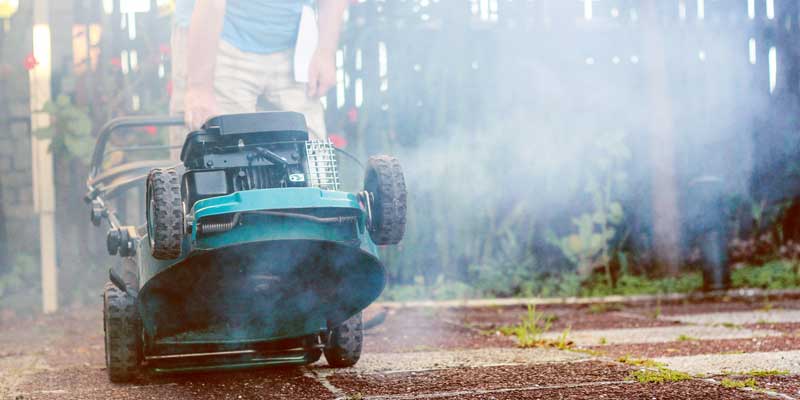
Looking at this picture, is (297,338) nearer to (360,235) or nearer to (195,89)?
(360,235)

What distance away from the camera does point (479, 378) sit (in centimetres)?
264

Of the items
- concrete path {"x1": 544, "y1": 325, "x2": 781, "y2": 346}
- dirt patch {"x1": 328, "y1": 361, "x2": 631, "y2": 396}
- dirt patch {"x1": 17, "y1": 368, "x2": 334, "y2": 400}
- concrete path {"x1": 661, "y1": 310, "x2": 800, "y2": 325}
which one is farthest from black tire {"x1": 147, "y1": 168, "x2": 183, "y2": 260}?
concrete path {"x1": 661, "y1": 310, "x2": 800, "y2": 325}

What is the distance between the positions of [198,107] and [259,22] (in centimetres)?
49

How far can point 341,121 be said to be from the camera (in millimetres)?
5324

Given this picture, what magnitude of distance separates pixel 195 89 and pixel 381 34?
2456 mm

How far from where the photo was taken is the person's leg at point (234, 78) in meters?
3.34

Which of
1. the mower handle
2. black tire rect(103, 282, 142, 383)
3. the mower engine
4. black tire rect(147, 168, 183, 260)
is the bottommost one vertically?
black tire rect(103, 282, 142, 383)

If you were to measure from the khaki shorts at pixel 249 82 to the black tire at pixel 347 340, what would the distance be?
712 millimetres

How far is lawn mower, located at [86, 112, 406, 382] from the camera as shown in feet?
7.69

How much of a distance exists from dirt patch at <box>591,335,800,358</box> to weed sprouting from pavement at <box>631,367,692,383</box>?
1.45 feet

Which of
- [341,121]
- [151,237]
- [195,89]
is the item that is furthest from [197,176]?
[341,121]

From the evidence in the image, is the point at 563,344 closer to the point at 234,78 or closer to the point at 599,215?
the point at 234,78

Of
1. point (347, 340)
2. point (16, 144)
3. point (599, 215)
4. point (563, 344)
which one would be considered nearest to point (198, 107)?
point (347, 340)

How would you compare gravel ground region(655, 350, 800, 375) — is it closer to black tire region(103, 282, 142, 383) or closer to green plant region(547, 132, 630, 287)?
black tire region(103, 282, 142, 383)
